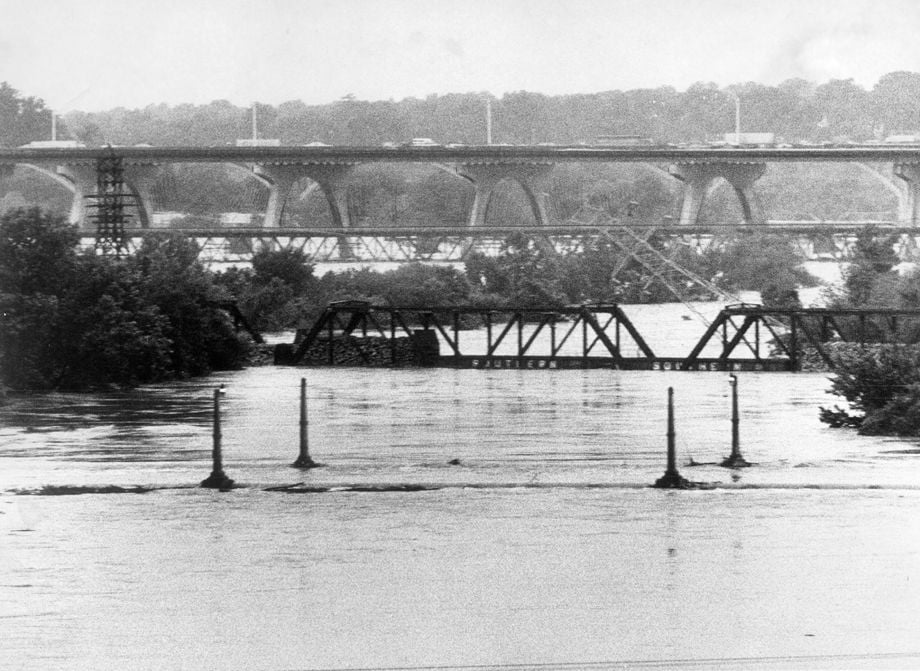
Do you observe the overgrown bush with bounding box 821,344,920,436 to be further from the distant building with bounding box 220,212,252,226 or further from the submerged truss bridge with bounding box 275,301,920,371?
the distant building with bounding box 220,212,252,226

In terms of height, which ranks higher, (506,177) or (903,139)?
(903,139)

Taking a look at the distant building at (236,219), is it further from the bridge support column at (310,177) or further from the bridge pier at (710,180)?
the bridge pier at (710,180)

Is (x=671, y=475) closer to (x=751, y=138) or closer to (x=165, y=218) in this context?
(x=165, y=218)

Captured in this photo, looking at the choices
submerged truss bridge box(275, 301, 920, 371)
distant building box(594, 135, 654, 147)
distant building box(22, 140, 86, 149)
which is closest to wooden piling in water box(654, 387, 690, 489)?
submerged truss bridge box(275, 301, 920, 371)

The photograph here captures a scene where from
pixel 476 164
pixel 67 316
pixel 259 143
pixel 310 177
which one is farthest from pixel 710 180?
pixel 67 316

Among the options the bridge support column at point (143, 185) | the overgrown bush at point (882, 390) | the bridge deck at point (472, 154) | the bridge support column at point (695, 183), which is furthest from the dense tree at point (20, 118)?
the bridge support column at point (695, 183)

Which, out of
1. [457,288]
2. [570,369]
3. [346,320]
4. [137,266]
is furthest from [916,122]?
[137,266]
